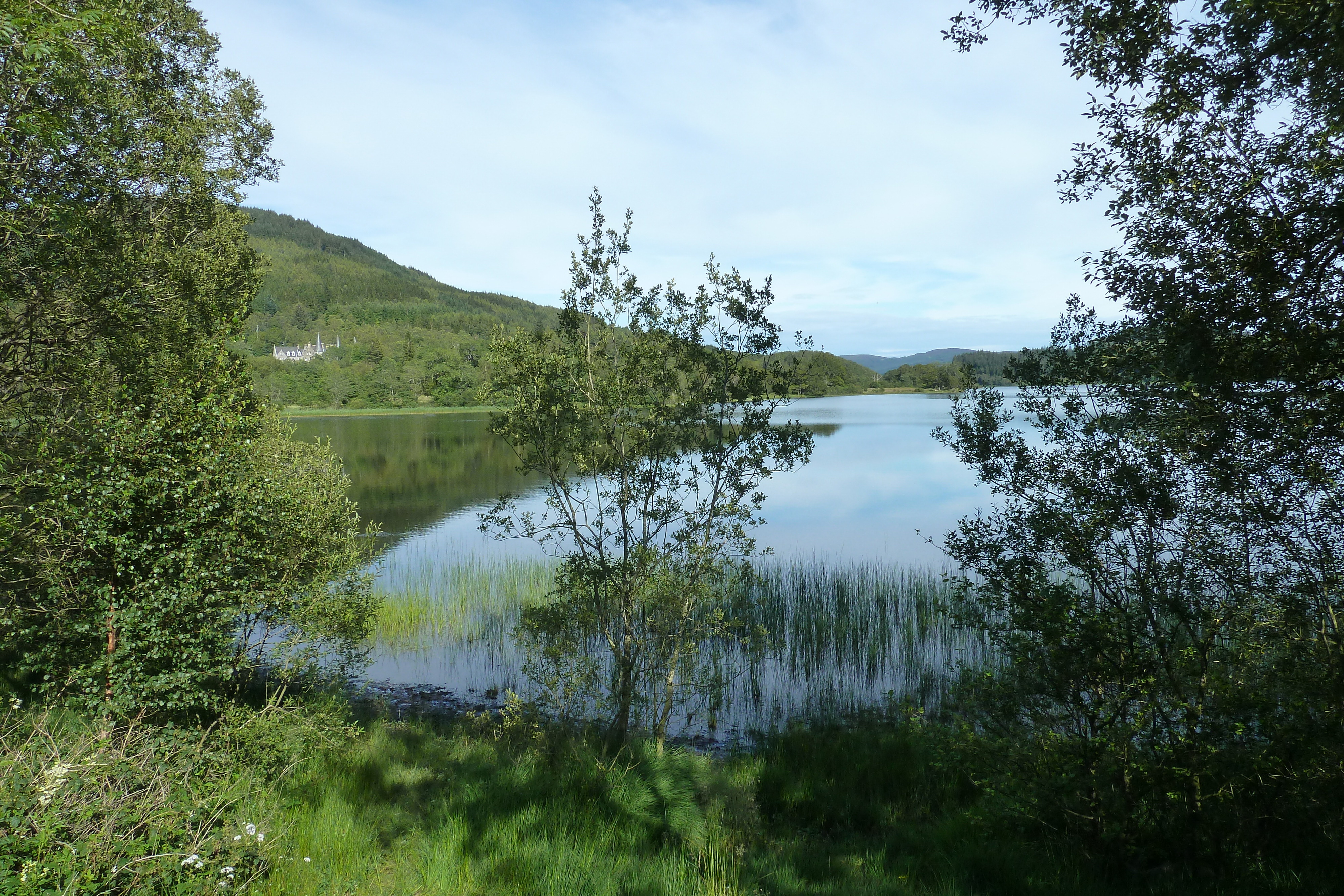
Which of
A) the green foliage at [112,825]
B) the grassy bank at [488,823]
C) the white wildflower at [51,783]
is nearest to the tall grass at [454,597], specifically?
the grassy bank at [488,823]

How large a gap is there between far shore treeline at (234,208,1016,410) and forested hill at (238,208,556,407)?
23 centimetres

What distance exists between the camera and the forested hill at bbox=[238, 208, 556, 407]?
311 ft

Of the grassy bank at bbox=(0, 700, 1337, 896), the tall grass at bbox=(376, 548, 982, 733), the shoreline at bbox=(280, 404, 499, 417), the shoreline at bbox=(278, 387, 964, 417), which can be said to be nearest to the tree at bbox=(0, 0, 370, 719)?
the grassy bank at bbox=(0, 700, 1337, 896)

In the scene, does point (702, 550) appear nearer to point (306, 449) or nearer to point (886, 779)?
point (886, 779)

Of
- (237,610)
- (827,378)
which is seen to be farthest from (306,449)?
(827,378)

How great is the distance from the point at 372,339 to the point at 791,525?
393 feet

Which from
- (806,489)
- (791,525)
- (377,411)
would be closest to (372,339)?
(377,411)

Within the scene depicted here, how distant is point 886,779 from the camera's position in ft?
23.9

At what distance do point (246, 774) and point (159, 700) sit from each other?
3.17 feet

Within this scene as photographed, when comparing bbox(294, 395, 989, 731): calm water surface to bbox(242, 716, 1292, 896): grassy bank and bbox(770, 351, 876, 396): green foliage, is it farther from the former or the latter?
bbox(770, 351, 876, 396): green foliage

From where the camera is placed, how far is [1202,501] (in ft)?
14.5

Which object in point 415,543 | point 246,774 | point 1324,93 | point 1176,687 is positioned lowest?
point 415,543

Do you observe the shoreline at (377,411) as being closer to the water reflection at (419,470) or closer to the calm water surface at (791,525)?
the water reflection at (419,470)

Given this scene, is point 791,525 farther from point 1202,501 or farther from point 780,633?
point 1202,501
